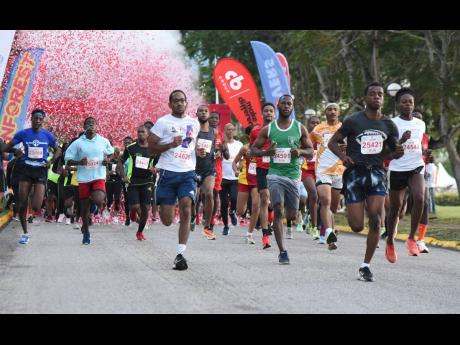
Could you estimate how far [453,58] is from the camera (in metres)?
27.5

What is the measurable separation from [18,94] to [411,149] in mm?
11025

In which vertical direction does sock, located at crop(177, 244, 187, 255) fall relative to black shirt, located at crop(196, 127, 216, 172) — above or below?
below

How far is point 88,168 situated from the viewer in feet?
50.1

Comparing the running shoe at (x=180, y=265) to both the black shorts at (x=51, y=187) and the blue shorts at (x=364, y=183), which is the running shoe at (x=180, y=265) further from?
the black shorts at (x=51, y=187)

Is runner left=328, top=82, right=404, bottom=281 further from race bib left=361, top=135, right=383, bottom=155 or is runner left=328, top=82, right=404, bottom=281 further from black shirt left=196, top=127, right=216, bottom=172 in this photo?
black shirt left=196, top=127, right=216, bottom=172

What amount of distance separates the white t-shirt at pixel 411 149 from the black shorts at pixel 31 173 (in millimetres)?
5448

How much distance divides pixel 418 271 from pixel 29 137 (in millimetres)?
6434

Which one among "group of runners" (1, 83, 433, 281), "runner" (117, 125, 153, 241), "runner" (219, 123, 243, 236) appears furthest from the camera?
"runner" (219, 123, 243, 236)

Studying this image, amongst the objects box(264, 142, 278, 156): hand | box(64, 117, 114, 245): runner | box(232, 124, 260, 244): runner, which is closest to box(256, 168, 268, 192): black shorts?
box(232, 124, 260, 244): runner

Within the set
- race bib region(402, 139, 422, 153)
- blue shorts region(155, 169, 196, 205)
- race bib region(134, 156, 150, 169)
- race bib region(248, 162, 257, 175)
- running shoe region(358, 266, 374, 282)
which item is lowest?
running shoe region(358, 266, 374, 282)

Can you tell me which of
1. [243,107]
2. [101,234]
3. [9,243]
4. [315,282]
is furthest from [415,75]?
[315,282]

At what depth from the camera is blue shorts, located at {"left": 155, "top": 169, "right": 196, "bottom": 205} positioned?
11.4 meters

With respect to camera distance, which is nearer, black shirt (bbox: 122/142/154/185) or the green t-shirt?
the green t-shirt
